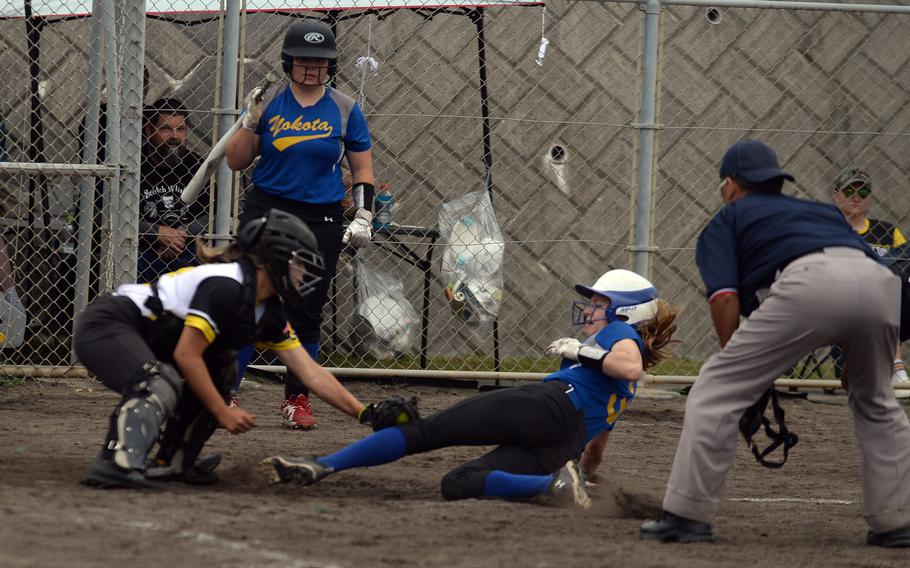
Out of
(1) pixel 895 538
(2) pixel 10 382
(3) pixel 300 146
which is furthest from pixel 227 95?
(1) pixel 895 538

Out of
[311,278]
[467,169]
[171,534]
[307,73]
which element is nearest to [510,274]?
[467,169]

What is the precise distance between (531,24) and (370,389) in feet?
9.82

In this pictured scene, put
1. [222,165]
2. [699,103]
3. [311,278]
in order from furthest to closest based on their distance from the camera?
[699,103]
[222,165]
[311,278]

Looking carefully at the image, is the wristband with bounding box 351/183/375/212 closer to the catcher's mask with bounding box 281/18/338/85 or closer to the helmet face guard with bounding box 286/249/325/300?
the catcher's mask with bounding box 281/18/338/85

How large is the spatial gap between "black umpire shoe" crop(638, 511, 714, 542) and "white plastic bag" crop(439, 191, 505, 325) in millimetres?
4368

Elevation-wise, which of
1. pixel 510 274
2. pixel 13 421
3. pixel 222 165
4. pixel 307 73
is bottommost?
pixel 13 421

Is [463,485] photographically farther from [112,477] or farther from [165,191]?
[165,191]

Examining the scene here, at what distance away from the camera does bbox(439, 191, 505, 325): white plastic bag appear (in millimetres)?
8820

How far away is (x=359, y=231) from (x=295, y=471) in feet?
7.68

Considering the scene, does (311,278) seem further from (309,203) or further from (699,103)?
(699,103)

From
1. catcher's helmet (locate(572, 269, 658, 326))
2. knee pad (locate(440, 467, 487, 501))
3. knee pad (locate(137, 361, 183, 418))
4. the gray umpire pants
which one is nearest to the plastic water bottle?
catcher's helmet (locate(572, 269, 658, 326))

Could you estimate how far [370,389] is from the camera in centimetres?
848

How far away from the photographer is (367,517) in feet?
14.6

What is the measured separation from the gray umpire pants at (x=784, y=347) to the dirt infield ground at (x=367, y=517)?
23cm
